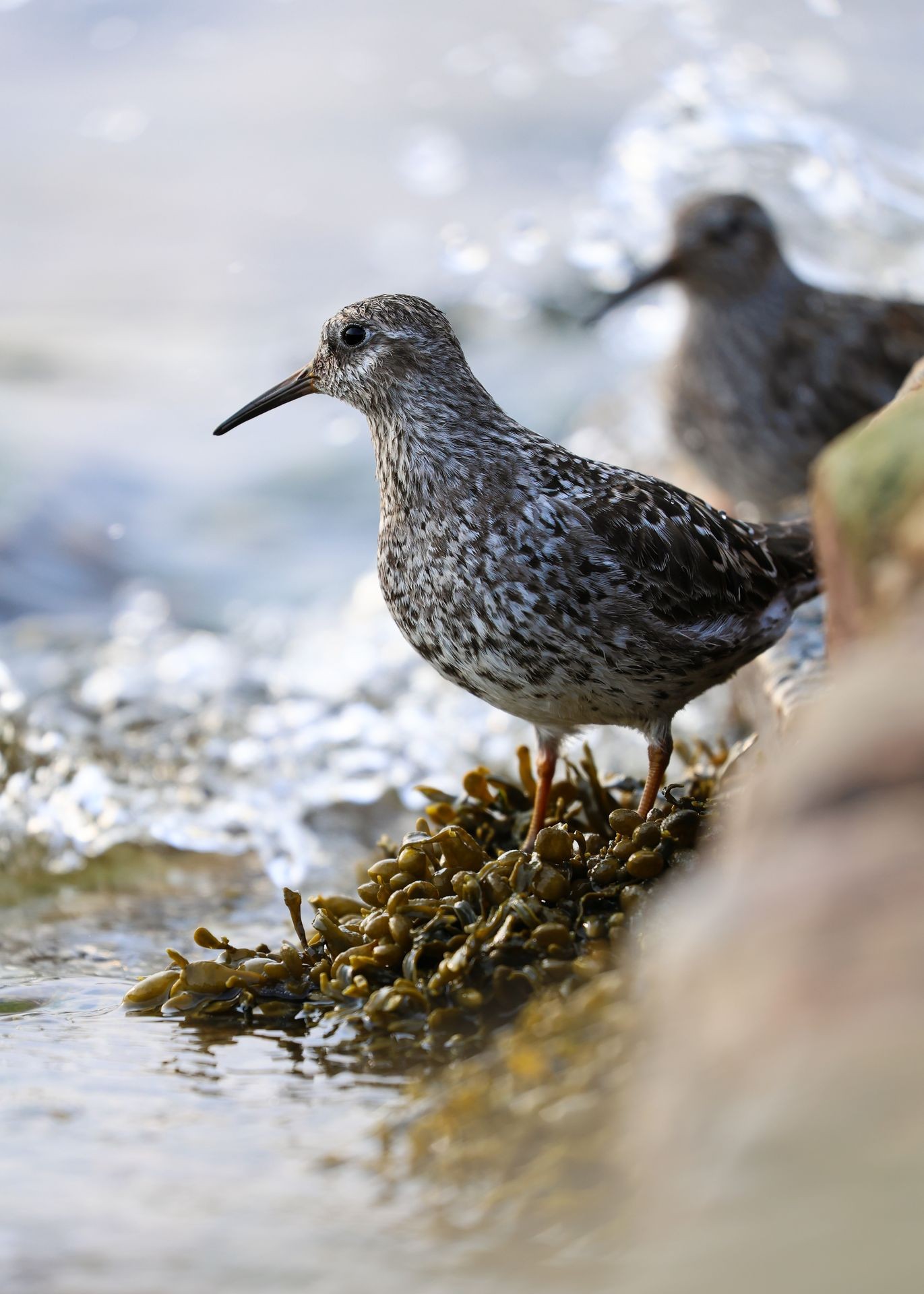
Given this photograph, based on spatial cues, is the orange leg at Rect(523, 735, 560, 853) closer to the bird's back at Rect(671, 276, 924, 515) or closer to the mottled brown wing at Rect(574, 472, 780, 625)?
the mottled brown wing at Rect(574, 472, 780, 625)

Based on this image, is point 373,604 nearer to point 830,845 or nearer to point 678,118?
point 678,118

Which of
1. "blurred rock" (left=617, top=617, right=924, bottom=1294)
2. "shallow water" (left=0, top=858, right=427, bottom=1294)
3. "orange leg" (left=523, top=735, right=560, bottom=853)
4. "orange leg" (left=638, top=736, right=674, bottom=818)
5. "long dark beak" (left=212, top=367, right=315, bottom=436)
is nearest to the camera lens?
"blurred rock" (left=617, top=617, right=924, bottom=1294)

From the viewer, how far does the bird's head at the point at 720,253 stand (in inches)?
309

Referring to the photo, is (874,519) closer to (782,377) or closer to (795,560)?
(795,560)

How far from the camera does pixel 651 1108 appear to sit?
1895 mm

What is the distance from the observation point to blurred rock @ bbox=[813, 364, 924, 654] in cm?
240

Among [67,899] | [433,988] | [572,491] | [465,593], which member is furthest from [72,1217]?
[67,899]

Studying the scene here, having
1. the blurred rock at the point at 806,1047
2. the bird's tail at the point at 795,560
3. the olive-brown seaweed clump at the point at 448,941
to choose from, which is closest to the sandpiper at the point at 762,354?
the bird's tail at the point at 795,560

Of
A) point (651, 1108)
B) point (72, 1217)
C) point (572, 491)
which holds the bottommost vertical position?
point (651, 1108)

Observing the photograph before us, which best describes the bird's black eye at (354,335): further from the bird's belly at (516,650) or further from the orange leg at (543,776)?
the orange leg at (543,776)

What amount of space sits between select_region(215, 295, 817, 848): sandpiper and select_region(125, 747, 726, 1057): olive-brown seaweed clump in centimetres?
36

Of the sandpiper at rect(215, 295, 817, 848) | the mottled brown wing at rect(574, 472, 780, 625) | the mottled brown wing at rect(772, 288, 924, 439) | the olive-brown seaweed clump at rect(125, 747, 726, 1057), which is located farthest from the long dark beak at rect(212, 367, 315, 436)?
the mottled brown wing at rect(772, 288, 924, 439)

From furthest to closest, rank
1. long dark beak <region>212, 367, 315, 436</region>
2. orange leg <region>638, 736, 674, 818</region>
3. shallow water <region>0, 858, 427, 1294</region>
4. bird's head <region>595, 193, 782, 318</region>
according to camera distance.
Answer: bird's head <region>595, 193, 782, 318</region> < long dark beak <region>212, 367, 315, 436</region> < orange leg <region>638, 736, 674, 818</region> < shallow water <region>0, 858, 427, 1294</region>

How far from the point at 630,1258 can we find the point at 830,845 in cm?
61
